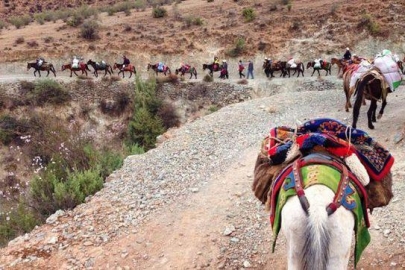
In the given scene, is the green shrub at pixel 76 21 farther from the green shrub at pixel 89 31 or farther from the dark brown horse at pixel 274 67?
the dark brown horse at pixel 274 67

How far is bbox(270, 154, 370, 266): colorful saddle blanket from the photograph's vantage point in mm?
3173

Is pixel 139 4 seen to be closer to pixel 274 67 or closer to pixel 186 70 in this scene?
pixel 186 70

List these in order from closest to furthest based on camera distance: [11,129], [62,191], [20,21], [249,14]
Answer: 1. [62,191]
2. [11,129]
3. [249,14]
4. [20,21]

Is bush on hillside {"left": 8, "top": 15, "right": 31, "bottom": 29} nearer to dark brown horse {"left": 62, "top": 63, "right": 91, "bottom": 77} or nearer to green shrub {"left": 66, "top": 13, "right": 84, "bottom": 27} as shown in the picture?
green shrub {"left": 66, "top": 13, "right": 84, "bottom": 27}

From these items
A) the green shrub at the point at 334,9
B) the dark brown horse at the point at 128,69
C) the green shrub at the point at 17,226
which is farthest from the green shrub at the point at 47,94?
the green shrub at the point at 334,9

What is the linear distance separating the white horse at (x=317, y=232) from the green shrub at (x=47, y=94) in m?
20.9

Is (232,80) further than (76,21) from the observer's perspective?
No

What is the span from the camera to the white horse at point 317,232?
9.23 ft

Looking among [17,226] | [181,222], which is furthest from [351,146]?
[17,226]

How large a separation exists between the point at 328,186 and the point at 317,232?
47 cm

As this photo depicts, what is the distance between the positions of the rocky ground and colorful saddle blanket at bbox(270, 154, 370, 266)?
2021mm

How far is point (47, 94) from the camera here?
73.4ft

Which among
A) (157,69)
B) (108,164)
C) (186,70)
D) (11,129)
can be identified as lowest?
(11,129)

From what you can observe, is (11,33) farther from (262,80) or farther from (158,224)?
(158,224)
